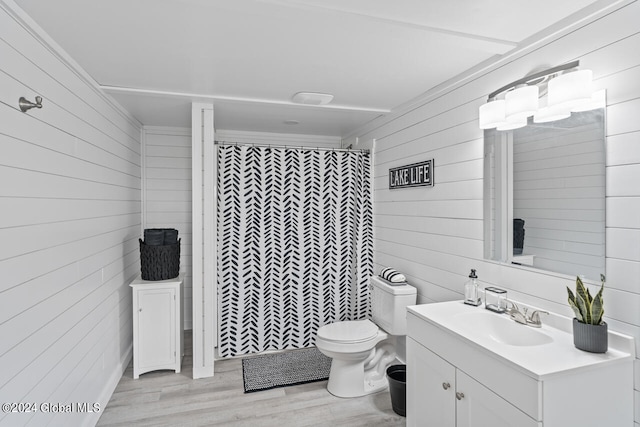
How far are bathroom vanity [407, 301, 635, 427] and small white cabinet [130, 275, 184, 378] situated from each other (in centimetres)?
204

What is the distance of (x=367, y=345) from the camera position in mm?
2629

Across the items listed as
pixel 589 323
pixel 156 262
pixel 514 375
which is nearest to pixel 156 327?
pixel 156 262

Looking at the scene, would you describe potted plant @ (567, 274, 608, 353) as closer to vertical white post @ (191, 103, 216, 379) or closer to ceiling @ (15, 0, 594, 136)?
ceiling @ (15, 0, 594, 136)

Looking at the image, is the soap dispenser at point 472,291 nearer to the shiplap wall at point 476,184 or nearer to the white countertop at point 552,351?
the shiplap wall at point 476,184

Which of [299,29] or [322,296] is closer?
[299,29]

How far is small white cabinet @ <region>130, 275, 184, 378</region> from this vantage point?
294cm

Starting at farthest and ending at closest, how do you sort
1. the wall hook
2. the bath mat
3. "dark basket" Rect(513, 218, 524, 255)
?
the bath mat → "dark basket" Rect(513, 218, 524, 255) → the wall hook

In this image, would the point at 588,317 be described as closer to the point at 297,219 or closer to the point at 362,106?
the point at 362,106

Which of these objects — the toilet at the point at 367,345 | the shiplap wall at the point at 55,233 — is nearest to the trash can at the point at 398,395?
the toilet at the point at 367,345

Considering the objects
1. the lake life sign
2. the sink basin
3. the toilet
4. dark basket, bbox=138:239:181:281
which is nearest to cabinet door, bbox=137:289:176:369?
dark basket, bbox=138:239:181:281

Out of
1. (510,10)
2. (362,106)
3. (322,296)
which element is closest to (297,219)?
(322,296)

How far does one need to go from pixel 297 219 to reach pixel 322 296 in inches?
32.0

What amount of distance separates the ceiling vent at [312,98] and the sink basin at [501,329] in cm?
182

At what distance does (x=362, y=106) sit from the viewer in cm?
307
